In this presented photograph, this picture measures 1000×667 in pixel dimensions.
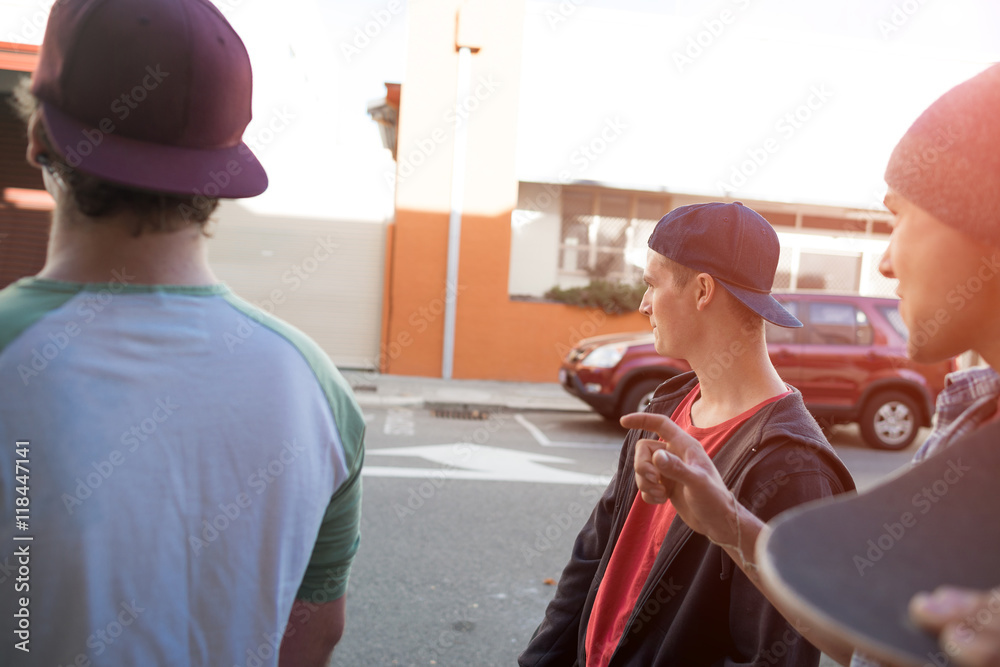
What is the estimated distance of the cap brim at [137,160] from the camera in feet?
3.30

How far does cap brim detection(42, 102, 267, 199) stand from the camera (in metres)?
1.00

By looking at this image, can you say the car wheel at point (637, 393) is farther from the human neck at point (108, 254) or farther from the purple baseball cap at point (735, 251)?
the human neck at point (108, 254)

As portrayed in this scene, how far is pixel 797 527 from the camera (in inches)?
24.9

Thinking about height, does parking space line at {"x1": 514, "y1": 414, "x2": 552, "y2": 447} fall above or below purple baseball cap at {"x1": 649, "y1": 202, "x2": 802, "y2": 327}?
below

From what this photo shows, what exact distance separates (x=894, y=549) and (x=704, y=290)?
4.35ft

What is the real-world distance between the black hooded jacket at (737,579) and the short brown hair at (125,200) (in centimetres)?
111

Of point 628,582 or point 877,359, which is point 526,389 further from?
point 628,582

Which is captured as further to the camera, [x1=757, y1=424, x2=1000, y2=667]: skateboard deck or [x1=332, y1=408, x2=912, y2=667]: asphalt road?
[x1=332, y1=408, x2=912, y2=667]: asphalt road

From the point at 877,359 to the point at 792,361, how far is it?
3.49 ft

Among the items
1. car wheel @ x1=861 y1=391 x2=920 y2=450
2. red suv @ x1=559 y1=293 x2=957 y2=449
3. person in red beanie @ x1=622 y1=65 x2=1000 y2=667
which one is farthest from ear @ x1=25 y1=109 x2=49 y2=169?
car wheel @ x1=861 y1=391 x2=920 y2=450

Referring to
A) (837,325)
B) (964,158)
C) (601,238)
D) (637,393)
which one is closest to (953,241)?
(964,158)

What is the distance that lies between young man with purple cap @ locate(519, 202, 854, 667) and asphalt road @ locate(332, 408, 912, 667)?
189 centimetres

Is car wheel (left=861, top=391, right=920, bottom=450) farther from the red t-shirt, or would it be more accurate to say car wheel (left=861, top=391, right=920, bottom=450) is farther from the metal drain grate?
the red t-shirt

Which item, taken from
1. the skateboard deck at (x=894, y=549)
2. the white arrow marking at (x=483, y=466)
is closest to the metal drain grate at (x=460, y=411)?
Answer: the white arrow marking at (x=483, y=466)
